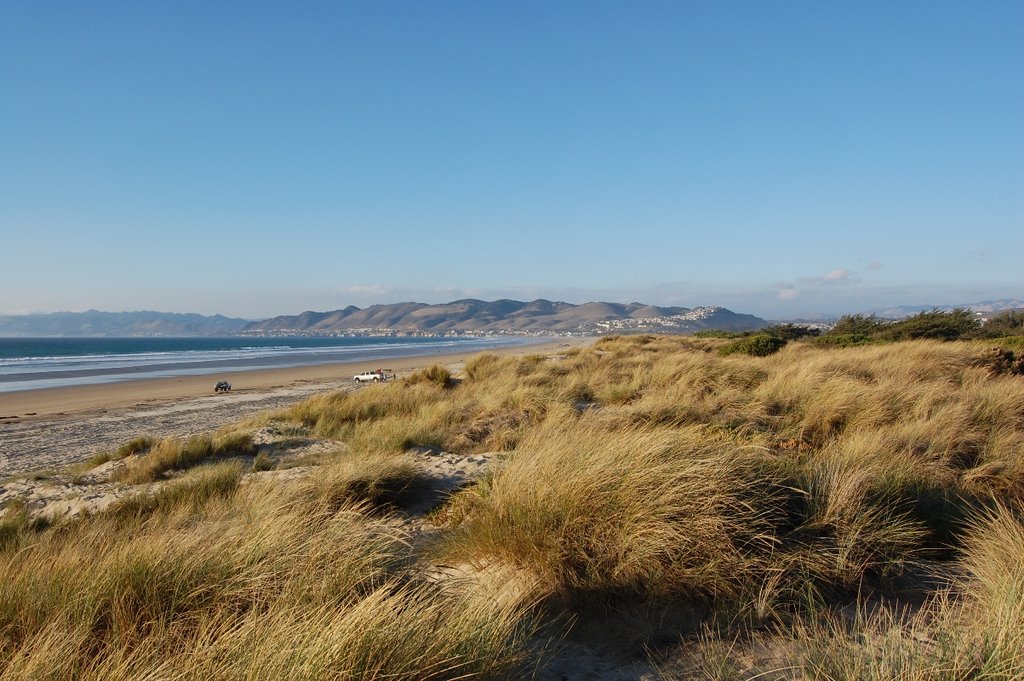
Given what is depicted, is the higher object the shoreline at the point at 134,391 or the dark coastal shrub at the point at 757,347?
the dark coastal shrub at the point at 757,347

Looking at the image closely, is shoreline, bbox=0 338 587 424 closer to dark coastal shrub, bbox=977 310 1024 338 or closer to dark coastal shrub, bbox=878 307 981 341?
dark coastal shrub, bbox=878 307 981 341

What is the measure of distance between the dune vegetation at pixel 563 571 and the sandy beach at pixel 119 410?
28.8 ft

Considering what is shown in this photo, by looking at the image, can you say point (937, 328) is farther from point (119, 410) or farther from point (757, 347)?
point (119, 410)

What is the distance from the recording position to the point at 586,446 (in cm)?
469

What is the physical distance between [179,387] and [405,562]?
28.6 m

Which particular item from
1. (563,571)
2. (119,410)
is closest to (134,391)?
(119,410)

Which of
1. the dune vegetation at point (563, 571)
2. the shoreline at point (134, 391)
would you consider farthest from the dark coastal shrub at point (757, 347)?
the dune vegetation at point (563, 571)

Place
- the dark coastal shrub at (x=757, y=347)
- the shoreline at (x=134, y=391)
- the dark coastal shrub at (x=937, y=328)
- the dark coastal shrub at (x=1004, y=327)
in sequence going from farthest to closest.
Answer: the dark coastal shrub at (x=937, y=328)
the dark coastal shrub at (x=1004, y=327)
the dark coastal shrub at (x=757, y=347)
the shoreline at (x=134, y=391)

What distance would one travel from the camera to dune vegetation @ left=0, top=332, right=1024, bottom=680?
2371 mm

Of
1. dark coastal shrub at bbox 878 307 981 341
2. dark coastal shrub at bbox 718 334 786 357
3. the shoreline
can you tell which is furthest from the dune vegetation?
dark coastal shrub at bbox 878 307 981 341

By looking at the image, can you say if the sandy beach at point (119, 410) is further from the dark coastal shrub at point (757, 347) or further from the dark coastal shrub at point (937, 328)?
the dark coastal shrub at point (937, 328)

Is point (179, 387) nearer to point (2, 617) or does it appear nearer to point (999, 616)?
point (2, 617)

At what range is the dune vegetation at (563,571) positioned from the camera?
7.78 feet

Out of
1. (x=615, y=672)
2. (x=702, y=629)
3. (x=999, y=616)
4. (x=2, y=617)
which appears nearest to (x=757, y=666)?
(x=702, y=629)
